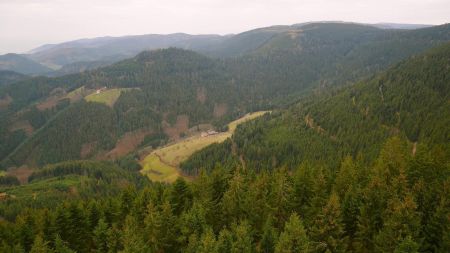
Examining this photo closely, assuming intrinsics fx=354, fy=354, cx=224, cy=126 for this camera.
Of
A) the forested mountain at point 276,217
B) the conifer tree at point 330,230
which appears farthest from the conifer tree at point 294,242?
the conifer tree at point 330,230

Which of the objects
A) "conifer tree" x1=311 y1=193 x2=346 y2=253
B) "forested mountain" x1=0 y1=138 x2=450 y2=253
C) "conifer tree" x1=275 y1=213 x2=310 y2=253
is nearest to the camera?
"conifer tree" x1=275 y1=213 x2=310 y2=253

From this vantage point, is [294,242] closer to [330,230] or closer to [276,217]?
[330,230]

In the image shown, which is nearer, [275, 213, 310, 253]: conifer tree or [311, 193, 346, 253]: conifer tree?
[275, 213, 310, 253]: conifer tree

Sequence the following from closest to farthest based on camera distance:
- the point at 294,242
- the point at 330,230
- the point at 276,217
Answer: the point at 294,242
the point at 330,230
the point at 276,217

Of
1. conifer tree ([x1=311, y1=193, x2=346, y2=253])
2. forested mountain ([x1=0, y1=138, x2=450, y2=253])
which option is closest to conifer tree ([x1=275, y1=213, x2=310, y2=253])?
forested mountain ([x1=0, y1=138, x2=450, y2=253])

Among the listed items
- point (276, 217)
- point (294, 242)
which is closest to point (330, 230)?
point (294, 242)

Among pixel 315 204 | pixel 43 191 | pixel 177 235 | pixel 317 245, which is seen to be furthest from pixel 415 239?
pixel 43 191

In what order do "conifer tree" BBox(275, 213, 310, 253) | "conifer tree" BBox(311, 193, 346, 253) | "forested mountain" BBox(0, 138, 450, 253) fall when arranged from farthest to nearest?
"conifer tree" BBox(311, 193, 346, 253) → "forested mountain" BBox(0, 138, 450, 253) → "conifer tree" BBox(275, 213, 310, 253)

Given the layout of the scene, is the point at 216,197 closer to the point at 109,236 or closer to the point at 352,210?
the point at 109,236

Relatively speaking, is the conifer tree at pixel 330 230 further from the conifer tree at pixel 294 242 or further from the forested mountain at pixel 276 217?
the conifer tree at pixel 294 242

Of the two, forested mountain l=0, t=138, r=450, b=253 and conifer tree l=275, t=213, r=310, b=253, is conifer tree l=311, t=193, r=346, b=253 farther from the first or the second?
conifer tree l=275, t=213, r=310, b=253

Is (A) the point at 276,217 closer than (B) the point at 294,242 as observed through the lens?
No
